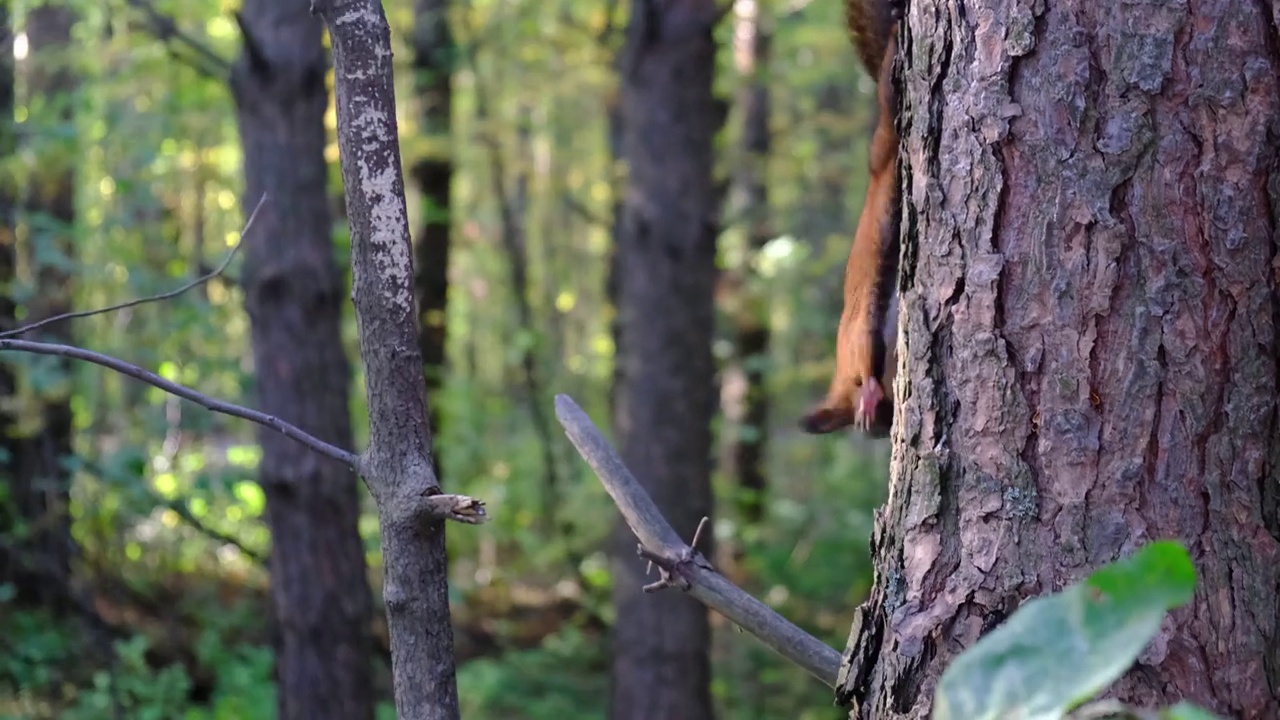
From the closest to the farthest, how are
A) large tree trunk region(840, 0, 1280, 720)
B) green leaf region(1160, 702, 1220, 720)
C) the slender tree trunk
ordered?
green leaf region(1160, 702, 1220, 720), large tree trunk region(840, 0, 1280, 720), the slender tree trunk

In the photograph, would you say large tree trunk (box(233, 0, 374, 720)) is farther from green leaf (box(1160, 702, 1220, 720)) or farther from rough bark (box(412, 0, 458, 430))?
green leaf (box(1160, 702, 1220, 720))

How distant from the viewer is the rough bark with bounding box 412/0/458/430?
7832 millimetres

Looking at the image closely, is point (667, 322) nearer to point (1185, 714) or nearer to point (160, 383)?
point (160, 383)

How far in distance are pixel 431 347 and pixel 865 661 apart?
815 centimetres

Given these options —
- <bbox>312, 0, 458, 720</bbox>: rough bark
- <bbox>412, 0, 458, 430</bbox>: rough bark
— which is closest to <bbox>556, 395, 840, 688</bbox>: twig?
<bbox>312, 0, 458, 720</bbox>: rough bark

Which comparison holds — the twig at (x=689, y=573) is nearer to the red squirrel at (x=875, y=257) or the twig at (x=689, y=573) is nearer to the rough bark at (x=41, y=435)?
the red squirrel at (x=875, y=257)

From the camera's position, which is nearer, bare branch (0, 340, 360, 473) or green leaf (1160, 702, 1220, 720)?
green leaf (1160, 702, 1220, 720)

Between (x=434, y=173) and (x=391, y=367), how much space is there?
7.99m

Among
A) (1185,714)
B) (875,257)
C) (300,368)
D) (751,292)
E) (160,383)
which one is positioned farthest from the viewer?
(751,292)

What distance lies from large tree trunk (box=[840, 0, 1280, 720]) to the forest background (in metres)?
3.58

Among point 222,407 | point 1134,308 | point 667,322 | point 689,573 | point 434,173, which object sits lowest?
point 689,573

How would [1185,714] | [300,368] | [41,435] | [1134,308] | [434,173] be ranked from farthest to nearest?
[434,173] < [41,435] < [300,368] < [1134,308] < [1185,714]

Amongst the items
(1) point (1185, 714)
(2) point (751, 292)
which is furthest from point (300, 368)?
(2) point (751, 292)

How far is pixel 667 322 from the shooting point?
5.62m
